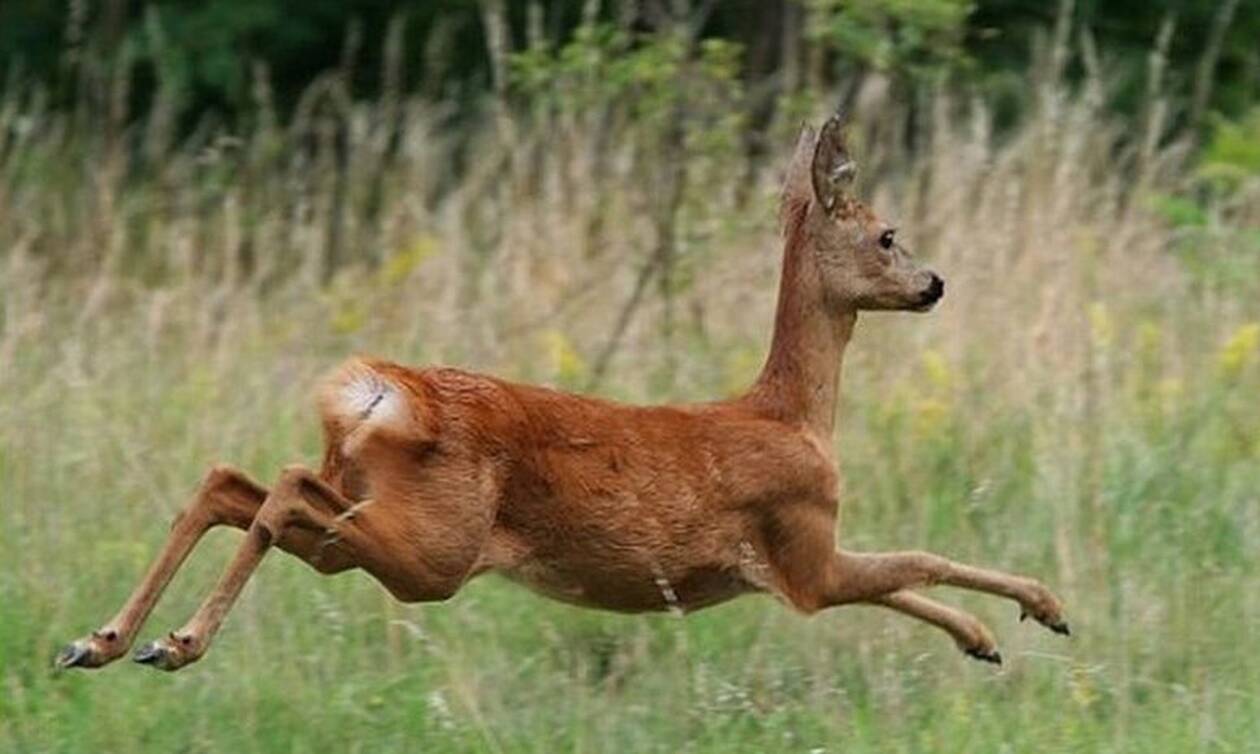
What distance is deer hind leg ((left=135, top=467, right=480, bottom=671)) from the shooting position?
6.10 meters

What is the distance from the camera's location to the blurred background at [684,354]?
6879 mm

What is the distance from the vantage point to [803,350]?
23.6ft

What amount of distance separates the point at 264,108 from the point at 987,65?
3871 millimetres

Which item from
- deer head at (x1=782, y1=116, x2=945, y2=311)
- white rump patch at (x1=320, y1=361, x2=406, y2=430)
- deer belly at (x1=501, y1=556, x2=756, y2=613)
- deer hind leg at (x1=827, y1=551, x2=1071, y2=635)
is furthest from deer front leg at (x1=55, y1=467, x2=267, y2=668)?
deer head at (x1=782, y1=116, x2=945, y2=311)

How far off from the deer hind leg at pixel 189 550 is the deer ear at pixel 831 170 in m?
1.60

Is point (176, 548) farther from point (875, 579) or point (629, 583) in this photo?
point (875, 579)

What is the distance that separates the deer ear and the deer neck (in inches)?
5.4

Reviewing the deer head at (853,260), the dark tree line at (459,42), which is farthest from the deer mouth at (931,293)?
the dark tree line at (459,42)

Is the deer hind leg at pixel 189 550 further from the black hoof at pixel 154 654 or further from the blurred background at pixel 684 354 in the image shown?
the blurred background at pixel 684 354

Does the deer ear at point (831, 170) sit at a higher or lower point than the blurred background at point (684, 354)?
higher

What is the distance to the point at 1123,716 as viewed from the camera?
6684 millimetres

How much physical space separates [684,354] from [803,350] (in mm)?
2384

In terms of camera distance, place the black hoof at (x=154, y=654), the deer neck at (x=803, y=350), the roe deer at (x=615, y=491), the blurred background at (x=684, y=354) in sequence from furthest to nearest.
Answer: the deer neck at (x=803, y=350) < the blurred background at (x=684, y=354) < the roe deer at (x=615, y=491) < the black hoof at (x=154, y=654)

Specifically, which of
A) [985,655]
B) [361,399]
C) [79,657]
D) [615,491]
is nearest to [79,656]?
[79,657]
